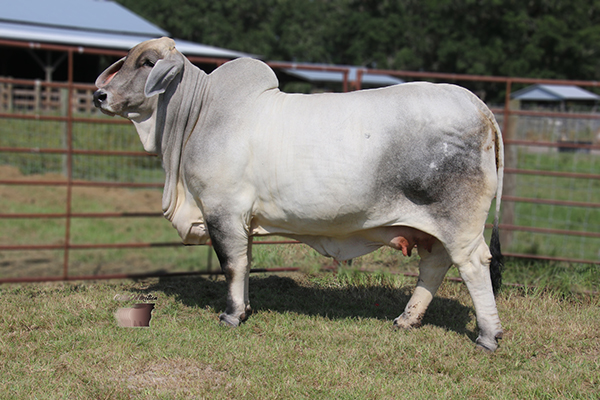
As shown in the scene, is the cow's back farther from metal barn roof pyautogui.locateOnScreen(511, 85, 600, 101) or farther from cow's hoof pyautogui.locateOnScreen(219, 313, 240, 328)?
metal barn roof pyautogui.locateOnScreen(511, 85, 600, 101)

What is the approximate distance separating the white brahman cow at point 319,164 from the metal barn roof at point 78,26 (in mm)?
14688

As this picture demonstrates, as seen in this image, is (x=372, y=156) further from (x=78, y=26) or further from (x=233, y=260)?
(x=78, y=26)

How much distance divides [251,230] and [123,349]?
1.16 m

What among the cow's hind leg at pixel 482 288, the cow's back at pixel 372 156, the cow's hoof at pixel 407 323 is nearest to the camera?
the cow's back at pixel 372 156

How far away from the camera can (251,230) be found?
4.32 metres

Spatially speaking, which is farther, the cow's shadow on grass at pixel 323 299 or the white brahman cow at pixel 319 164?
the cow's shadow on grass at pixel 323 299

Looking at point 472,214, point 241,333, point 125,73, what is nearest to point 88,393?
point 241,333

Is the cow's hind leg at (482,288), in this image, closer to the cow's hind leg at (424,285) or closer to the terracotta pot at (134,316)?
the cow's hind leg at (424,285)

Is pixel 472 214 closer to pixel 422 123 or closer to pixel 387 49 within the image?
pixel 422 123

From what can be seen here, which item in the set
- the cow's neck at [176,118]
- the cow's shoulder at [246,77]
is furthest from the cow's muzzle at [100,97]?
the cow's shoulder at [246,77]

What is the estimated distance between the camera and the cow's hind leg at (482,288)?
392 cm

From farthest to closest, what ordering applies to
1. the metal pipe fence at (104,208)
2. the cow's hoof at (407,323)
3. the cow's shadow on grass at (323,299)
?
the metal pipe fence at (104,208) < the cow's shadow on grass at (323,299) < the cow's hoof at (407,323)

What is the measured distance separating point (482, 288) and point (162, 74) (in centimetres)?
252

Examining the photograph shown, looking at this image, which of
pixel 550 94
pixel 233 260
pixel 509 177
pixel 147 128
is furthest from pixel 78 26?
pixel 550 94
